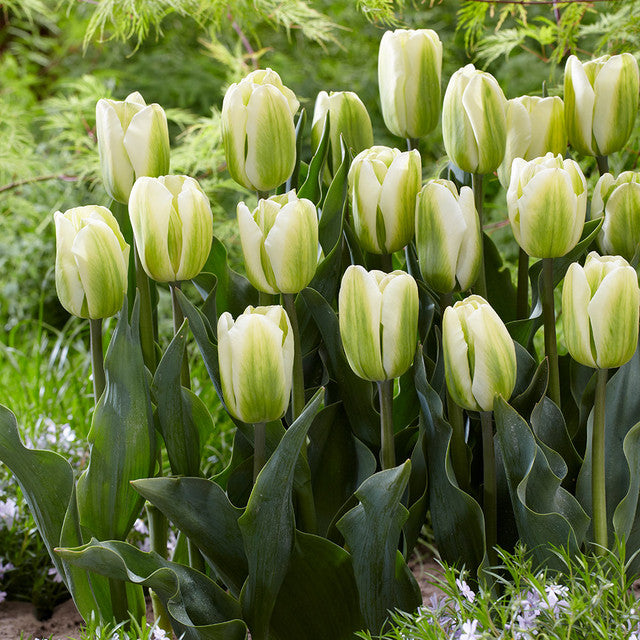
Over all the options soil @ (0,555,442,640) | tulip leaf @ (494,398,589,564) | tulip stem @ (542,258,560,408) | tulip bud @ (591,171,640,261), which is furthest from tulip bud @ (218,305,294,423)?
soil @ (0,555,442,640)

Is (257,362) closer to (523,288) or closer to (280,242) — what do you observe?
(280,242)

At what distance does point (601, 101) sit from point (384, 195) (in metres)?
0.31

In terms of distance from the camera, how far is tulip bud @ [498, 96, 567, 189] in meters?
1.01

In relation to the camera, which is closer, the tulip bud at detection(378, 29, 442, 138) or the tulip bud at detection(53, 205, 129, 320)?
the tulip bud at detection(53, 205, 129, 320)

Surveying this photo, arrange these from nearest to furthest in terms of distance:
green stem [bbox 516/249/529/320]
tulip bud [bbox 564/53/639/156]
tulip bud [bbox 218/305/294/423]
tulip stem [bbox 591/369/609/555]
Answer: tulip bud [bbox 218/305/294/423]
tulip stem [bbox 591/369/609/555]
tulip bud [bbox 564/53/639/156]
green stem [bbox 516/249/529/320]

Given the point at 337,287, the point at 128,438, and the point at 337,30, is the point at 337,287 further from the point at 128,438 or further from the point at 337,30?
the point at 337,30

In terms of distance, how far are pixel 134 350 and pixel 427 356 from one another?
0.36 metres

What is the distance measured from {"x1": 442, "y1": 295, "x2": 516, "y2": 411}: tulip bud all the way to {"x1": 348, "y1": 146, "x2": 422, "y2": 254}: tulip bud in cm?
14

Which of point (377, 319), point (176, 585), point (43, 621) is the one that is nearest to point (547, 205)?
point (377, 319)

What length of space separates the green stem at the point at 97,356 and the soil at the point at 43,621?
45 centimetres

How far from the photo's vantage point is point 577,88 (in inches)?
39.8

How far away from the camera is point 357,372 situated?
33.8 inches

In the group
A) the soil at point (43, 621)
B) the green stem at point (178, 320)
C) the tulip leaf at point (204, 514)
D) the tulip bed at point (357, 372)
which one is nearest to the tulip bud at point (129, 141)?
the tulip bed at point (357, 372)

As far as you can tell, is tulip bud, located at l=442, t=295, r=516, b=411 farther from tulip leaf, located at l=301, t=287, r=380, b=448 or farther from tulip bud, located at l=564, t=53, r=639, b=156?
tulip bud, located at l=564, t=53, r=639, b=156
